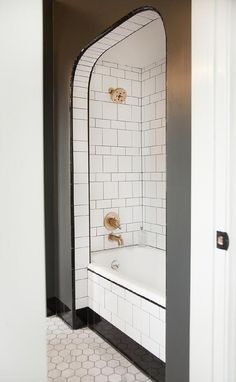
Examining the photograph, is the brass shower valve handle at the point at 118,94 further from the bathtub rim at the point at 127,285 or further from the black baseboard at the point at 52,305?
the black baseboard at the point at 52,305

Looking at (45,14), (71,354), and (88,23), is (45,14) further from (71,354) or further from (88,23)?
(71,354)

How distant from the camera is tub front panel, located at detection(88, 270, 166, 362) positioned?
5.57 feet

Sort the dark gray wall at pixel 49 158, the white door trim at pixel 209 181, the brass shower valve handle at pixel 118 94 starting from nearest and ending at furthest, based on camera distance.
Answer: the white door trim at pixel 209 181 < the dark gray wall at pixel 49 158 < the brass shower valve handle at pixel 118 94

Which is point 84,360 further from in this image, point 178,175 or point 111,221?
point 178,175

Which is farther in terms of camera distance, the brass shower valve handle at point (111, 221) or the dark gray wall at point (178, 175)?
the brass shower valve handle at point (111, 221)

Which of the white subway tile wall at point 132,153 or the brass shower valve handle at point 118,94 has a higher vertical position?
the brass shower valve handle at point 118,94

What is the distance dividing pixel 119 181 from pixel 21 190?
2404mm

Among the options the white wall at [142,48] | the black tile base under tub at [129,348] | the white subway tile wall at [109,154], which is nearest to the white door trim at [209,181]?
the black tile base under tub at [129,348]

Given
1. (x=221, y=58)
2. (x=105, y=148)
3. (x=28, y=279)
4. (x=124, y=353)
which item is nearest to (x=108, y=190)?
(x=105, y=148)

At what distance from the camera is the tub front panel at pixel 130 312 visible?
1698 mm

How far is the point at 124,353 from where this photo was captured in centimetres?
203

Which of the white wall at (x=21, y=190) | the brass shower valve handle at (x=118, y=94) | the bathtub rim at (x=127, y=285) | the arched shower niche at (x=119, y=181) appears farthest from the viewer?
the brass shower valve handle at (x=118, y=94)

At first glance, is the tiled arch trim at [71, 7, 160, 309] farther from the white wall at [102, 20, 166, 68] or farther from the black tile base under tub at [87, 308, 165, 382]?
the white wall at [102, 20, 166, 68]

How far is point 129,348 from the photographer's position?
1984 millimetres
